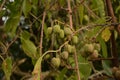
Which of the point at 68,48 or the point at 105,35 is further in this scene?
the point at 105,35

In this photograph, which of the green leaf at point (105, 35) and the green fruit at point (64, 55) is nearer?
the green fruit at point (64, 55)

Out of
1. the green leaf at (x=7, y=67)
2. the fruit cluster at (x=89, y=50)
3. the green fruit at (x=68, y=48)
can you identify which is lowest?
the green leaf at (x=7, y=67)

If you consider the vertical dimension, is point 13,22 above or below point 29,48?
above

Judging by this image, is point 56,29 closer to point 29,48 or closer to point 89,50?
point 89,50

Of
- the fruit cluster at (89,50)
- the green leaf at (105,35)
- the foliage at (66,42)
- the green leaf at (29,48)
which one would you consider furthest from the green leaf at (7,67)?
the green leaf at (105,35)

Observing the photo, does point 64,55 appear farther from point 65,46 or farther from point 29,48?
point 29,48

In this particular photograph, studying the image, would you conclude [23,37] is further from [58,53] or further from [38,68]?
[38,68]

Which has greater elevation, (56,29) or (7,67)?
(56,29)

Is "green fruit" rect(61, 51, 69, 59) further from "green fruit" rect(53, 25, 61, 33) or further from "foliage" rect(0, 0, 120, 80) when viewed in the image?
"green fruit" rect(53, 25, 61, 33)

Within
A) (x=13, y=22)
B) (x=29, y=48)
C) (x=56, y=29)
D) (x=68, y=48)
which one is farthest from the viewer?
(x=13, y=22)

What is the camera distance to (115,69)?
1.54m

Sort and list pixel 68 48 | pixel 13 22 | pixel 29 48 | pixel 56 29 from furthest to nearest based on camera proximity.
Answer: pixel 13 22, pixel 29 48, pixel 56 29, pixel 68 48

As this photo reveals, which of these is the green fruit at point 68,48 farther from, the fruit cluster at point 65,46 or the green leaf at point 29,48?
the green leaf at point 29,48

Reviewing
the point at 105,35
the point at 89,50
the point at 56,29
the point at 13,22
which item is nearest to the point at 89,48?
the point at 89,50
